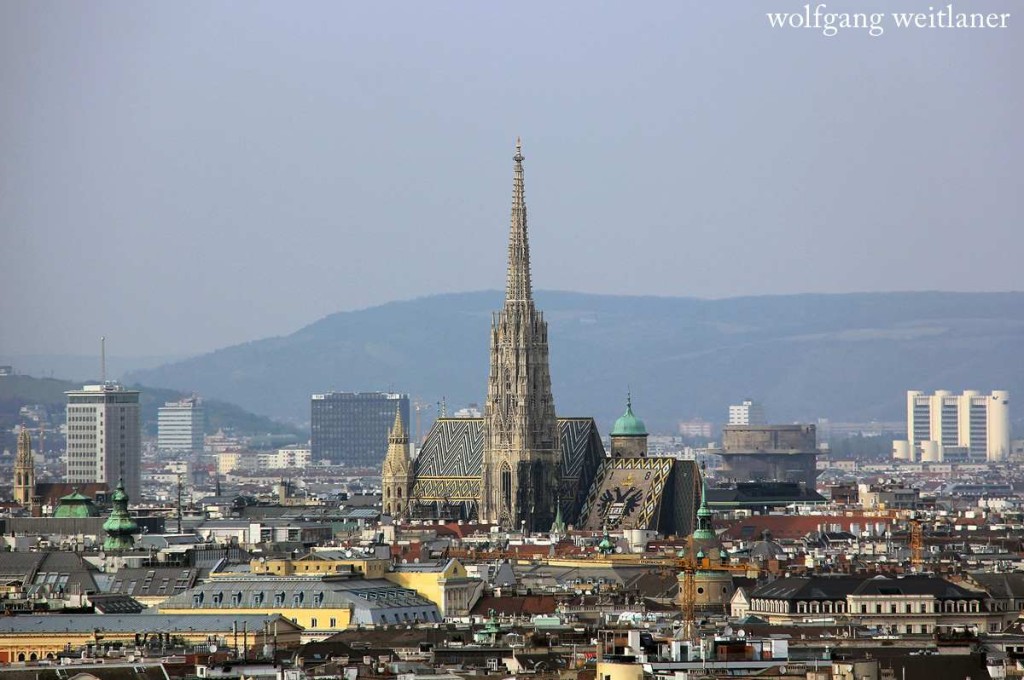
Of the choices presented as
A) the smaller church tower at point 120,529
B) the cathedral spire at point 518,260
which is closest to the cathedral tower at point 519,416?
the cathedral spire at point 518,260

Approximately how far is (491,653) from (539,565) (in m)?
71.9

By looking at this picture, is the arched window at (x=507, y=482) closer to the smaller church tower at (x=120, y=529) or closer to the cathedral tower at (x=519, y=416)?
the cathedral tower at (x=519, y=416)

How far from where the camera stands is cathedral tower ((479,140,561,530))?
196125 mm

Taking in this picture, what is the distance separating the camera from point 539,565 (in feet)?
504

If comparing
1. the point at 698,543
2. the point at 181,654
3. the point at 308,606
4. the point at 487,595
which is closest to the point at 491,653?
the point at 181,654

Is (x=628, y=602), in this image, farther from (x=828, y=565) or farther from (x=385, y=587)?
(x=828, y=565)

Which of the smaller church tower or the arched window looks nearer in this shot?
the smaller church tower

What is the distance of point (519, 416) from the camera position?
197 m

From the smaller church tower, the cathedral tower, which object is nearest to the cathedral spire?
the cathedral tower

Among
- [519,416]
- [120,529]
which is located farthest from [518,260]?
[120,529]

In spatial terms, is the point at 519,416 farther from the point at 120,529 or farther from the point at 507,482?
the point at 120,529

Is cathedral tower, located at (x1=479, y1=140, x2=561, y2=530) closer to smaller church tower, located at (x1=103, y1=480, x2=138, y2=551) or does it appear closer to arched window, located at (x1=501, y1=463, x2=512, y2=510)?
arched window, located at (x1=501, y1=463, x2=512, y2=510)

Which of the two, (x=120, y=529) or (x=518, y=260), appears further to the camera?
(x=518, y=260)

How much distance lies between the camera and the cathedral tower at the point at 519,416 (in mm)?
196125
